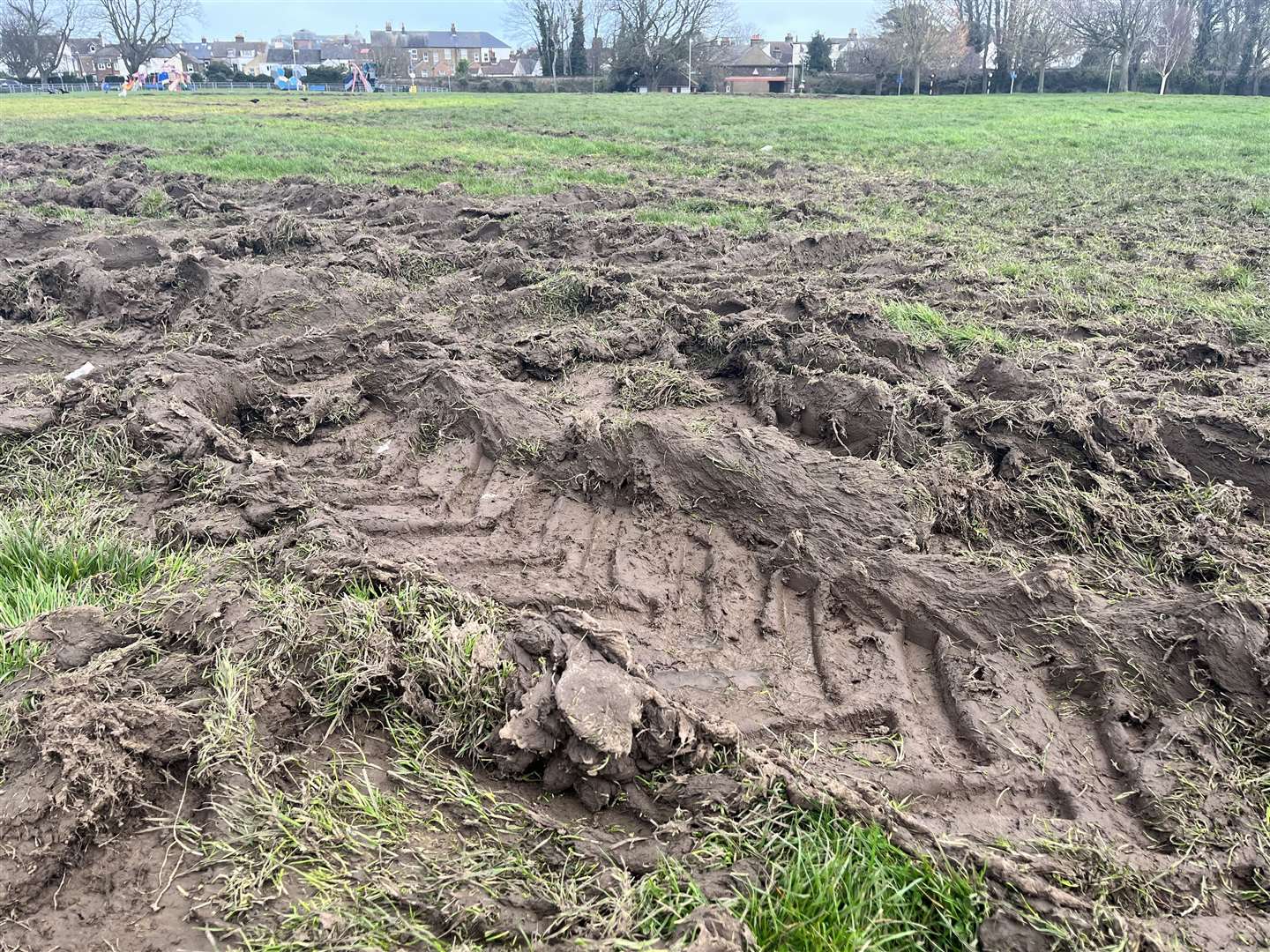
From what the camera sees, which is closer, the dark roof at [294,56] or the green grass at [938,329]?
the green grass at [938,329]

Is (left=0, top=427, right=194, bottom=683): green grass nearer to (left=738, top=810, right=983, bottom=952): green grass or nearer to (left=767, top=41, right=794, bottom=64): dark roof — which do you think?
(left=738, top=810, right=983, bottom=952): green grass

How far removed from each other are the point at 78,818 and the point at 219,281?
515cm

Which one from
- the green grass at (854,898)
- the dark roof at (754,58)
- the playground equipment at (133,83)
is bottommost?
the green grass at (854,898)

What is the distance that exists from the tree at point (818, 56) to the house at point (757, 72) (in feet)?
4.70

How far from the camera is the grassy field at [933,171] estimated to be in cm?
698

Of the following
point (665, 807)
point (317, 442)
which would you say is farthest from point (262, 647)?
point (317, 442)

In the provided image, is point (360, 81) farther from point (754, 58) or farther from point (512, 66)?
point (512, 66)

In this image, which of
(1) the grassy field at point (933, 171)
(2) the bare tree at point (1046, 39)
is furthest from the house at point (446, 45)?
(1) the grassy field at point (933, 171)

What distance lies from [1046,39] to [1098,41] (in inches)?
190

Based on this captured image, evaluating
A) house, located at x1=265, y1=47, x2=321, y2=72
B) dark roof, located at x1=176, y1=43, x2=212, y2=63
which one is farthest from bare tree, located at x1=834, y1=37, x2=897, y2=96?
dark roof, located at x1=176, y1=43, x2=212, y2=63

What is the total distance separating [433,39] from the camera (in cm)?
11275

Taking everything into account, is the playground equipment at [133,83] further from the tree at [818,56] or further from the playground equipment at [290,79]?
the tree at [818,56]

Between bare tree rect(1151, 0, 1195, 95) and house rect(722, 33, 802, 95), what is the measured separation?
2575cm

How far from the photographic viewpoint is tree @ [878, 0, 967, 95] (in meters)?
54.8
